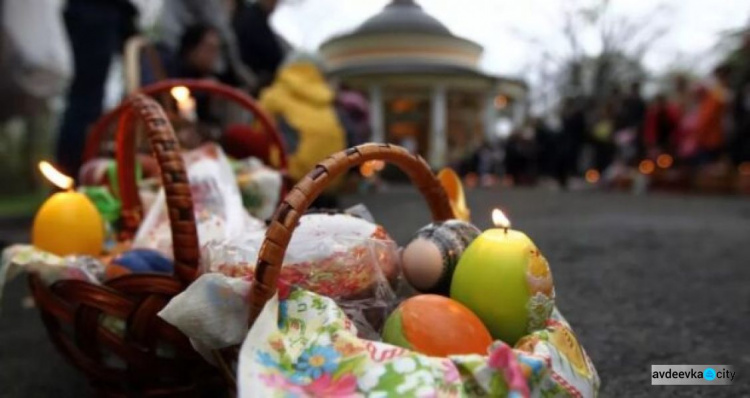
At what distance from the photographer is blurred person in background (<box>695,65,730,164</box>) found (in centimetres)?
609

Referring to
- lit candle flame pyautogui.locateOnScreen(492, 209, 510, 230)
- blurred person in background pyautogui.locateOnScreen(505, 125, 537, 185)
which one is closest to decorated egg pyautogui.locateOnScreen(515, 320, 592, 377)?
lit candle flame pyautogui.locateOnScreen(492, 209, 510, 230)

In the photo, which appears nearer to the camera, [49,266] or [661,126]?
[49,266]

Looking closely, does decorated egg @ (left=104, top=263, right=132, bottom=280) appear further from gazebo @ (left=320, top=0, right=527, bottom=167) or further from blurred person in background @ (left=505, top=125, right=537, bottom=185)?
gazebo @ (left=320, top=0, right=527, bottom=167)

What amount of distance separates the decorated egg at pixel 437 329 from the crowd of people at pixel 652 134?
5744 millimetres

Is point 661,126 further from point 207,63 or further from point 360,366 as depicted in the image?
point 360,366

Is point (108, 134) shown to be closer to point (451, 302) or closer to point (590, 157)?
point (451, 302)

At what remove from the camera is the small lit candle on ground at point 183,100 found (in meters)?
1.52

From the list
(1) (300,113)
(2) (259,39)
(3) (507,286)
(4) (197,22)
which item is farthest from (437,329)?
(1) (300,113)

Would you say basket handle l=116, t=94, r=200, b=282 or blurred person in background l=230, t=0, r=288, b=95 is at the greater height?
blurred person in background l=230, t=0, r=288, b=95

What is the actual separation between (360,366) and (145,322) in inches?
14.3

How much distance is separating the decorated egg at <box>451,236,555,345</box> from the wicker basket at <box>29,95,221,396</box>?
14.4 inches

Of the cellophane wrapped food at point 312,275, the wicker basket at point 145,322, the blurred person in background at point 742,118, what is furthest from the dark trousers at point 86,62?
the blurred person in background at point 742,118

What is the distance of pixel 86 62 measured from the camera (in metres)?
2.45

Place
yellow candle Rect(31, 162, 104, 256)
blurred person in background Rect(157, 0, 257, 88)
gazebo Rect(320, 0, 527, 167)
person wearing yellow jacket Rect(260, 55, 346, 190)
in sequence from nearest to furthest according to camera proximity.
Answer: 1. yellow candle Rect(31, 162, 104, 256)
2. blurred person in background Rect(157, 0, 257, 88)
3. person wearing yellow jacket Rect(260, 55, 346, 190)
4. gazebo Rect(320, 0, 527, 167)
